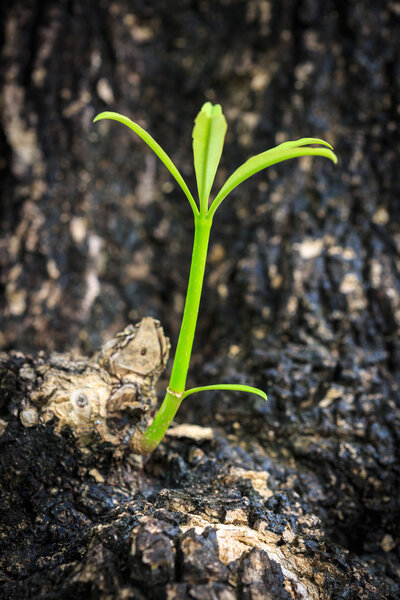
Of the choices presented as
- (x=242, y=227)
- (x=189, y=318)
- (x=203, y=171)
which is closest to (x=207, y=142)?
(x=203, y=171)

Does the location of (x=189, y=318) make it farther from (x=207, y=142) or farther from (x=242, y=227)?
(x=242, y=227)

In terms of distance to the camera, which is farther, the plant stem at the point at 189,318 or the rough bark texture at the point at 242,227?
the rough bark texture at the point at 242,227

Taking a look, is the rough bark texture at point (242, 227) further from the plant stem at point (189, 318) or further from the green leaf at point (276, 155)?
the green leaf at point (276, 155)

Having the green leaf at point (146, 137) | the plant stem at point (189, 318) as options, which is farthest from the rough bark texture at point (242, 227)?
the green leaf at point (146, 137)

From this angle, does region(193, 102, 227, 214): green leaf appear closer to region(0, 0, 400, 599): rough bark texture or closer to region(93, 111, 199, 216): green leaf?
region(93, 111, 199, 216): green leaf

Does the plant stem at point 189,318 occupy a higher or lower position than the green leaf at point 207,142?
lower

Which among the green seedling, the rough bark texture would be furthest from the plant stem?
the rough bark texture
